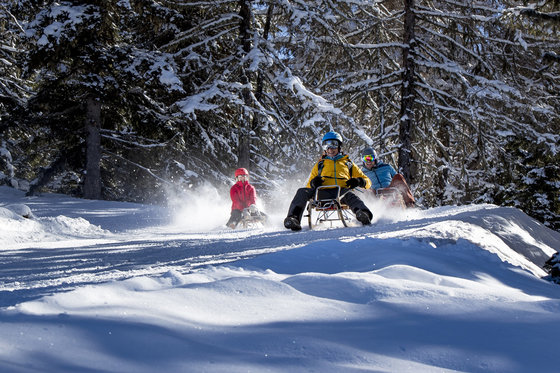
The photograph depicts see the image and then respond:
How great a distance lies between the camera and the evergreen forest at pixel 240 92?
1428 centimetres

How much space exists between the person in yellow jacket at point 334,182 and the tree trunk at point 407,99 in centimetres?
674

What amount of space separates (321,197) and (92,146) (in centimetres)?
887

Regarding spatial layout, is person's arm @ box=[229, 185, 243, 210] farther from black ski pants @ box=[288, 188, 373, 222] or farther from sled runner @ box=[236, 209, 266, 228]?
black ski pants @ box=[288, 188, 373, 222]

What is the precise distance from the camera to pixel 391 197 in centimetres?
1130

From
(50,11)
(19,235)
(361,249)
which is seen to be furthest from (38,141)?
(361,249)

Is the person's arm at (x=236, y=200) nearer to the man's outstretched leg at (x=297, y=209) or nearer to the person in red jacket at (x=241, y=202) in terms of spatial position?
the person in red jacket at (x=241, y=202)

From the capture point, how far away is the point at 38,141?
55.6ft

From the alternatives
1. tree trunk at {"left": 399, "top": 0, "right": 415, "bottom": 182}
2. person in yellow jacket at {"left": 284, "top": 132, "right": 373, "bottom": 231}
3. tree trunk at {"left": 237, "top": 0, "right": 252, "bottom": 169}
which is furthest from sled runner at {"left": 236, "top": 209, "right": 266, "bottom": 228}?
tree trunk at {"left": 399, "top": 0, "right": 415, "bottom": 182}

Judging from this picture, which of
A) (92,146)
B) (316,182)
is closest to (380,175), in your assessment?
(316,182)

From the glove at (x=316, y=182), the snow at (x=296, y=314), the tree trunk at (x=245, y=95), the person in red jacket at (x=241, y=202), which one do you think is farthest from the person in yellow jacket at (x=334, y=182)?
the tree trunk at (x=245, y=95)

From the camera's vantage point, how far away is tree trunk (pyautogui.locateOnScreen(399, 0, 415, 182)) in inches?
Result: 637

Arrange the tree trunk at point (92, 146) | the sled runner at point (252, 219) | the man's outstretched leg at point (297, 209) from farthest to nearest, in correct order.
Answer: the tree trunk at point (92, 146) < the sled runner at point (252, 219) < the man's outstretched leg at point (297, 209)

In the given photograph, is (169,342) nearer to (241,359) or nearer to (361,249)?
(241,359)

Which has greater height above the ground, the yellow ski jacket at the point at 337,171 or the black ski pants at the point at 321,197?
the yellow ski jacket at the point at 337,171
